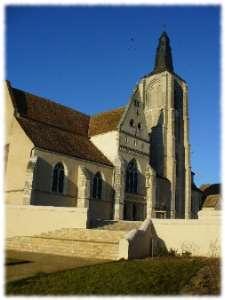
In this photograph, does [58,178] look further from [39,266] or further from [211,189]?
[211,189]

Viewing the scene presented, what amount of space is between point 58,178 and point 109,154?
7463 millimetres

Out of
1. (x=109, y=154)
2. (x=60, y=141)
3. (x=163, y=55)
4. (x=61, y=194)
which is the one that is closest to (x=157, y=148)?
(x=109, y=154)

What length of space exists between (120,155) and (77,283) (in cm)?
2464

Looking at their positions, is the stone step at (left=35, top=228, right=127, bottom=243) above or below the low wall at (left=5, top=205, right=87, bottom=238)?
below

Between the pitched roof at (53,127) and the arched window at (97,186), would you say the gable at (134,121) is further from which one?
the arched window at (97,186)

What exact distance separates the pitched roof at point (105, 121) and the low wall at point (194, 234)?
1744 cm

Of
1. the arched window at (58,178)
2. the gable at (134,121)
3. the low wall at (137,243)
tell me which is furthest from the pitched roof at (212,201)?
the low wall at (137,243)

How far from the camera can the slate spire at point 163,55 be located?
49.2 meters

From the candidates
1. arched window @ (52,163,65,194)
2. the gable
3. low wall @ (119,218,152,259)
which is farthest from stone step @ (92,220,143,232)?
the gable

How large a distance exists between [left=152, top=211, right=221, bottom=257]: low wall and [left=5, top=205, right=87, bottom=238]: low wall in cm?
553

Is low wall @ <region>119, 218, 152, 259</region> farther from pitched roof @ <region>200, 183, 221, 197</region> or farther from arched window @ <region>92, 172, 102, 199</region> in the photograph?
pitched roof @ <region>200, 183, 221, 197</region>

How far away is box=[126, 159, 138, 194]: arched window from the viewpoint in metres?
35.4

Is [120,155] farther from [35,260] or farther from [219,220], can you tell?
[35,260]

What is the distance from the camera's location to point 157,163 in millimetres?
43844
